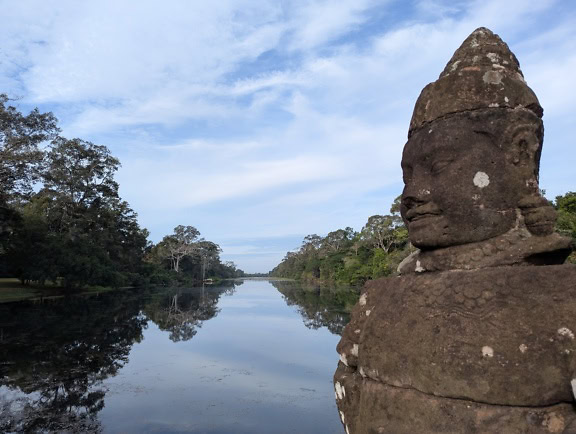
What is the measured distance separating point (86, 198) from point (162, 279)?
23.1 m

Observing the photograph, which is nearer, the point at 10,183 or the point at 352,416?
the point at 352,416

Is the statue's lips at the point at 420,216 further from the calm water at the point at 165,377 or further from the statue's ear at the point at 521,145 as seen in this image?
the calm water at the point at 165,377

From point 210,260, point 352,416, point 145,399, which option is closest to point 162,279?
point 210,260

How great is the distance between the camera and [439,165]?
2492 mm

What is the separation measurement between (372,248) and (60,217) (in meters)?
31.0

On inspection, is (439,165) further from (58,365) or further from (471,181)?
(58,365)

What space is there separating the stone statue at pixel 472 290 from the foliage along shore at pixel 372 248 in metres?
13.1

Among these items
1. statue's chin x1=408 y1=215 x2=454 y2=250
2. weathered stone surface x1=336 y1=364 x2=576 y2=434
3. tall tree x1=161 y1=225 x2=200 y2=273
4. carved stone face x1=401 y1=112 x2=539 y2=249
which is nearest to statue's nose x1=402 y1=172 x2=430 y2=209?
carved stone face x1=401 y1=112 x2=539 y2=249

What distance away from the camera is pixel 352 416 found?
2.55 meters

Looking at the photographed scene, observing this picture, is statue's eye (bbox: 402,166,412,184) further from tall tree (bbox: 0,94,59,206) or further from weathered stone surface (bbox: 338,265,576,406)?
tall tree (bbox: 0,94,59,206)

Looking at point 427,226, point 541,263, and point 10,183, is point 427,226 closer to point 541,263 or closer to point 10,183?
point 541,263

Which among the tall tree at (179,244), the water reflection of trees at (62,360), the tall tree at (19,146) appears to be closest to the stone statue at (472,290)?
the water reflection of trees at (62,360)

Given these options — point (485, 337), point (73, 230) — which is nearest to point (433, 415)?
point (485, 337)

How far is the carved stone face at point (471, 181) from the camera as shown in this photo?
2.37 meters
